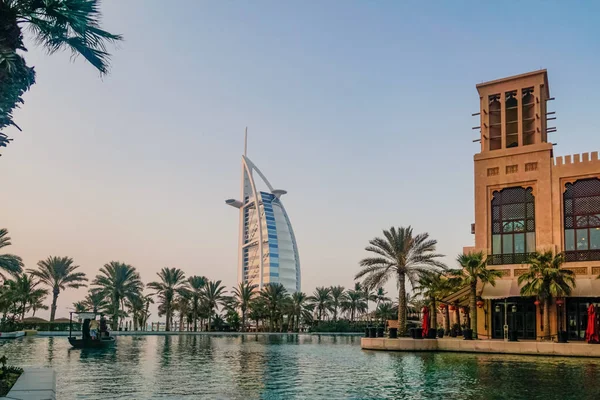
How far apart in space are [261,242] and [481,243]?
389 ft

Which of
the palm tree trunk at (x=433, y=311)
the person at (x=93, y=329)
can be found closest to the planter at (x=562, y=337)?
the palm tree trunk at (x=433, y=311)

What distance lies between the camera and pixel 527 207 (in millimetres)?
41969

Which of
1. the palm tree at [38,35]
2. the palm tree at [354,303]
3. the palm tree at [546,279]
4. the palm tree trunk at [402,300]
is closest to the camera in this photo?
the palm tree at [38,35]

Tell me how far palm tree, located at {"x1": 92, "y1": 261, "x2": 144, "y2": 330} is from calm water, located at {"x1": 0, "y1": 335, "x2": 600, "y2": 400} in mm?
40151

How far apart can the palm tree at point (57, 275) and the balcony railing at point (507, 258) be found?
47.8 metres

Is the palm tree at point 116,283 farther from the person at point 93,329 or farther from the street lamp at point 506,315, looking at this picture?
the street lamp at point 506,315

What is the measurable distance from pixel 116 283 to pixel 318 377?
53249mm

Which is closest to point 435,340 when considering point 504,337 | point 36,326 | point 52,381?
point 504,337

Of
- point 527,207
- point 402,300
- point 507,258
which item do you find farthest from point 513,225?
point 402,300

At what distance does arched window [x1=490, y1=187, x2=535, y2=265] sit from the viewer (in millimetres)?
41562

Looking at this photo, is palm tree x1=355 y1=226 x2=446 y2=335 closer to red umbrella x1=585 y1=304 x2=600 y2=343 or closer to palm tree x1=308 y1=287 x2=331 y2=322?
red umbrella x1=585 y1=304 x2=600 y2=343

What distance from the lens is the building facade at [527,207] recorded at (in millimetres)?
38875

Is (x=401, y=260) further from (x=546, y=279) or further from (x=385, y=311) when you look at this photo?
(x=385, y=311)

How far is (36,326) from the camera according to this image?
220ft
